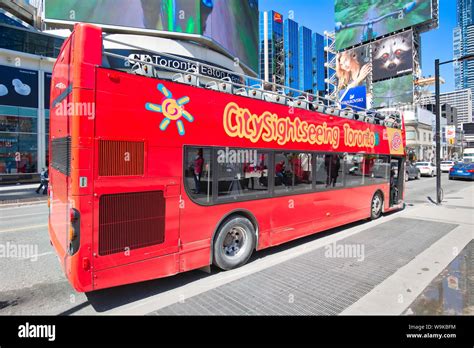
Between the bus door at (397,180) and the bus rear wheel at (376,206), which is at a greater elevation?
the bus door at (397,180)

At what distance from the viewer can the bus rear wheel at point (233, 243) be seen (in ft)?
16.4

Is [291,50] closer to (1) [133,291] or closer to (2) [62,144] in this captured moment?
(2) [62,144]

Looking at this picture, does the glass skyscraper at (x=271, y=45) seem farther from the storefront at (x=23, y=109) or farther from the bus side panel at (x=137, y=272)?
the bus side panel at (x=137, y=272)

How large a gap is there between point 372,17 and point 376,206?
76.9 meters

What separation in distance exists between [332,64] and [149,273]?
87.4 metres

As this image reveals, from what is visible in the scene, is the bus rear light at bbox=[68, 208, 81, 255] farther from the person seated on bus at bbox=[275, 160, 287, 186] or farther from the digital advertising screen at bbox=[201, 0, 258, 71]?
the digital advertising screen at bbox=[201, 0, 258, 71]

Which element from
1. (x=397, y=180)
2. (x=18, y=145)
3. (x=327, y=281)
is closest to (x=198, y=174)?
(x=327, y=281)

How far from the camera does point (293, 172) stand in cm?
639

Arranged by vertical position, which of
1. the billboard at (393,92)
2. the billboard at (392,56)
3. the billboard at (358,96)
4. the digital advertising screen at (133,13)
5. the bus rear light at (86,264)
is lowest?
the bus rear light at (86,264)

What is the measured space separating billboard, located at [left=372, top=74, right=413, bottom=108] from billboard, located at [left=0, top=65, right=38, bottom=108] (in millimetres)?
63205

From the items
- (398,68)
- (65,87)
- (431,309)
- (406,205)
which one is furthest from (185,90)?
(398,68)

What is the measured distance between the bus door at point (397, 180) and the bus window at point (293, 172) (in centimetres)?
564

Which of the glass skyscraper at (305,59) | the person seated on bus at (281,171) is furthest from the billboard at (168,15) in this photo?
the glass skyscraper at (305,59)
